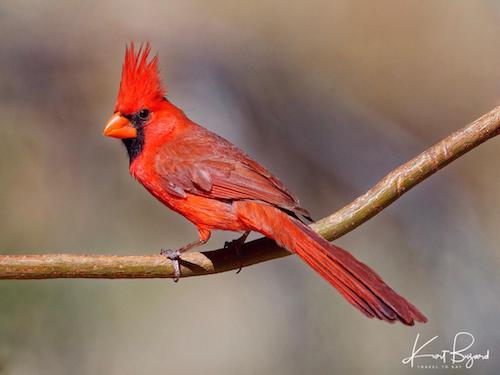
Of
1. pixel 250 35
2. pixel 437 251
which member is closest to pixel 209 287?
pixel 437 251

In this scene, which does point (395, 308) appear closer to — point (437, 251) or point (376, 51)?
point (437, 251)

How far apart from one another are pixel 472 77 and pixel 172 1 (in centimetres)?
163

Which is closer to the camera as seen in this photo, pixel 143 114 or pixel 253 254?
pixel 253 254

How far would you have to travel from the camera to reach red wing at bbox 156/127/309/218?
2.74 meters

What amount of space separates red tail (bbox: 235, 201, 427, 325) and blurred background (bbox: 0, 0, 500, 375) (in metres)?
1.16

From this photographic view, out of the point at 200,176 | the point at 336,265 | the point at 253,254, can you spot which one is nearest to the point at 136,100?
the point at 200,176

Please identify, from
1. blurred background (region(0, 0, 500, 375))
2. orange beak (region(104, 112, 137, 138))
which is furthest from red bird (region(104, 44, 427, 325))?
blurred background (region(0, 0, 500, 375))

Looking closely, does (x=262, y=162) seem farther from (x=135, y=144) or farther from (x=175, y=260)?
(x=175, y=260)

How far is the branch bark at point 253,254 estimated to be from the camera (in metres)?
2.25

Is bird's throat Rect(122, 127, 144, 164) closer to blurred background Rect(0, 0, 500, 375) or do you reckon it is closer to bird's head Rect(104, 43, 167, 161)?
bird's head Rect(104, 43, 167, 161)

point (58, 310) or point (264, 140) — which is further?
point (264, 140)

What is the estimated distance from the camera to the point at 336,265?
236cm

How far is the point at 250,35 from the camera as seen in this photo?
15.5ft

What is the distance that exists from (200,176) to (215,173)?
5 cm
